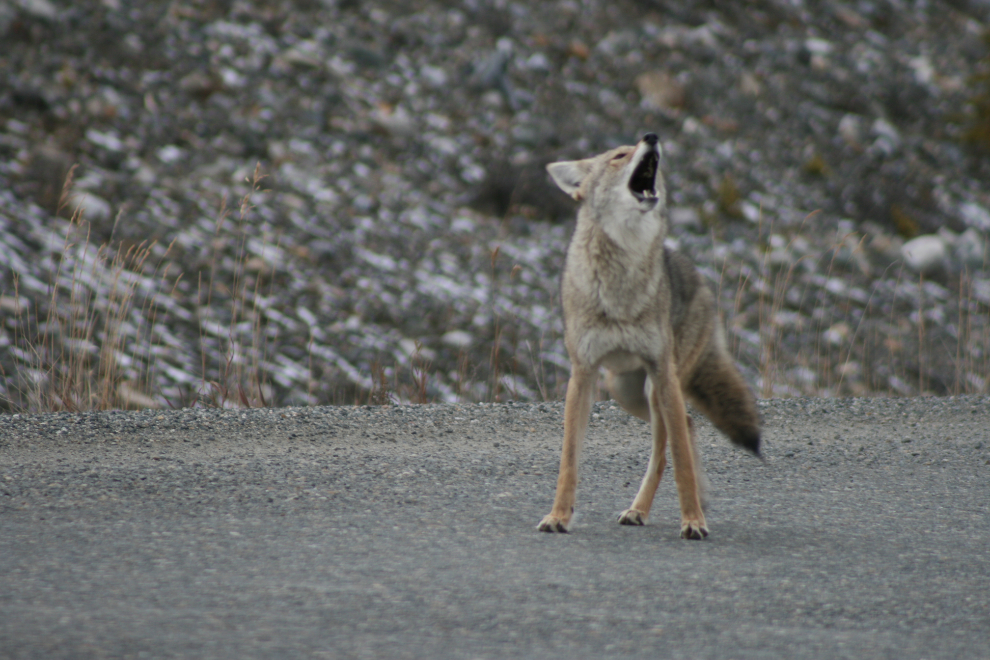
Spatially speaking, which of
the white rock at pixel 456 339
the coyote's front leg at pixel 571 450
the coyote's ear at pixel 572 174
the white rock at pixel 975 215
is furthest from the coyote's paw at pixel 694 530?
the white rock at pixel 975 215

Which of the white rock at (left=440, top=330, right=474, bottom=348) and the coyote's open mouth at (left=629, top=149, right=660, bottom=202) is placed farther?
the white rock at (left=440, top=330, right=474, bottom=348)

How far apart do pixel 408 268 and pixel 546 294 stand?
159cm

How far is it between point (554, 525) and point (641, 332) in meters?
0.83

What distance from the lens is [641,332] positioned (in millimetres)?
3744

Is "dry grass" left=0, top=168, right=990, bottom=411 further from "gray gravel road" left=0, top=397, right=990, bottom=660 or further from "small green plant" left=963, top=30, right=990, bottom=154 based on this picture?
"small green plant" left=963, top=30, right=990, bottom=154

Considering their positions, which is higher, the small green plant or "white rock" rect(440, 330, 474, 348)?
the small green plant

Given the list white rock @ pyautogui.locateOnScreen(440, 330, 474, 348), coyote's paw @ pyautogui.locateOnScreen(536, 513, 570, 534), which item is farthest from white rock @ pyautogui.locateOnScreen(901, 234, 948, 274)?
coyote's paw @ pyautogui.locateOnScreen(536, 513, 570, 534)

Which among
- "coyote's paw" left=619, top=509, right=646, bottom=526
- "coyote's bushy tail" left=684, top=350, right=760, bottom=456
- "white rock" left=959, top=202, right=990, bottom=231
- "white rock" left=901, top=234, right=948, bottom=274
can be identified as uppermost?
"white rock" left=959, top=202, right=990, bottom=231

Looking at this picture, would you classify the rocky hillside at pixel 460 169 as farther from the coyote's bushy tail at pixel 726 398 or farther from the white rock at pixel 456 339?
the coyote's bushy tail at pixel 726 398

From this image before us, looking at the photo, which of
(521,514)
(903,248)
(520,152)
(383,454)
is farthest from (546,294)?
(521,514)

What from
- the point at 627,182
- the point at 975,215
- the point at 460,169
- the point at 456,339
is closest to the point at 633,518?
the point at 627,182

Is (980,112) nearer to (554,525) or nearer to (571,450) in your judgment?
(571,450)

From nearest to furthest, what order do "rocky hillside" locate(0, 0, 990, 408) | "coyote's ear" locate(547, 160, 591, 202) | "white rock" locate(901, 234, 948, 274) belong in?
"coyote's ear" locate(547, 160, 591, 202) → "rocky hillside" locate(0, 0, 990, 408) → "white rock" locate(901, 234, 948, 274)

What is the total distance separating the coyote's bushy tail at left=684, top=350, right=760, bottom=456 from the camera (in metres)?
4.03
